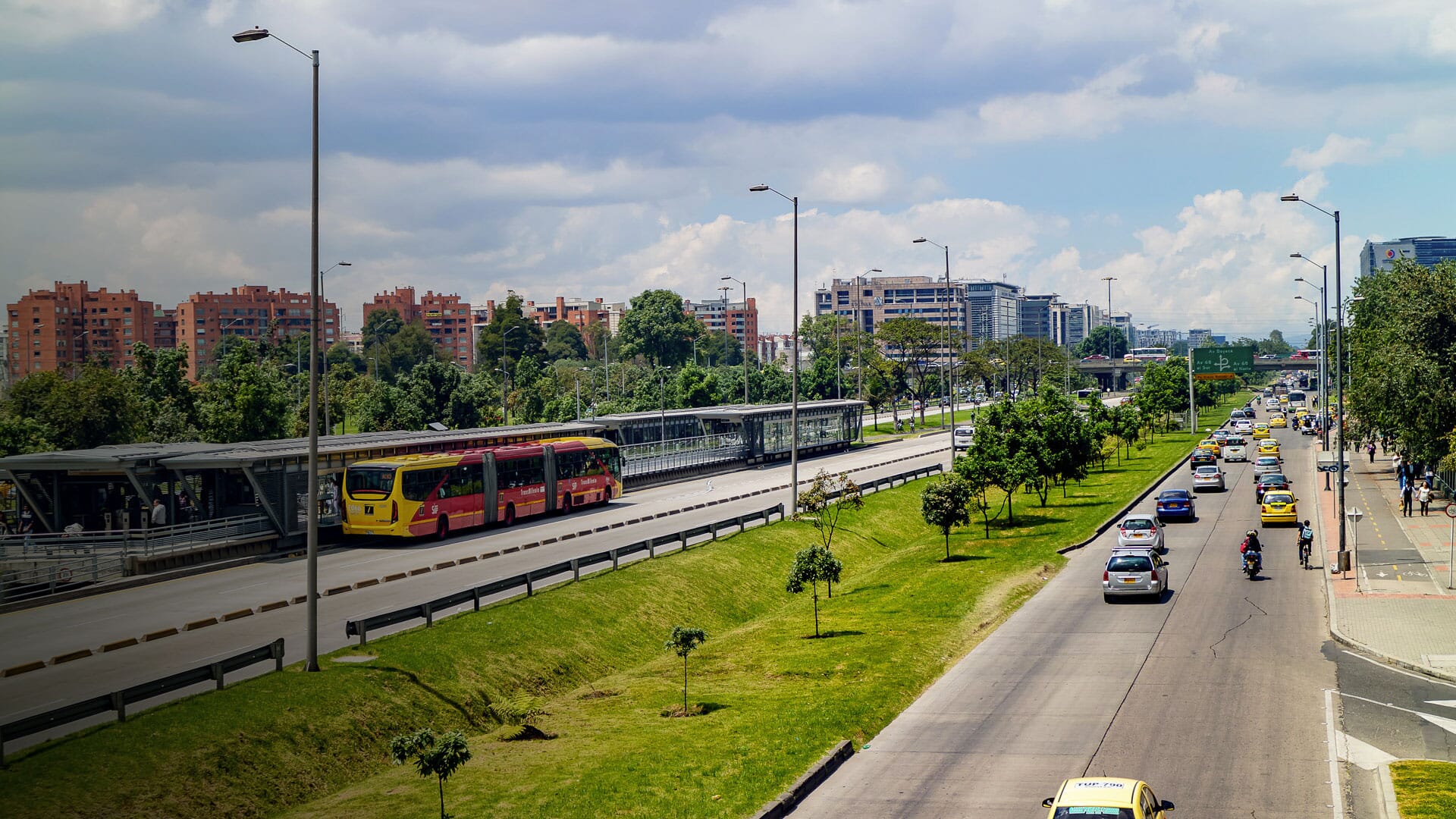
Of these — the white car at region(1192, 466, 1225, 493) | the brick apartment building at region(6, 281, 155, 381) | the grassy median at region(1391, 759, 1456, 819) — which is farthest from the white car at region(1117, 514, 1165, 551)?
the brick apartment building at region(6, 281, 155, 381)

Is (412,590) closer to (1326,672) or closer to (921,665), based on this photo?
(921,665)

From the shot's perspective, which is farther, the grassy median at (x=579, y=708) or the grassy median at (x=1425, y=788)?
the grassy median at (x=579, y=708)

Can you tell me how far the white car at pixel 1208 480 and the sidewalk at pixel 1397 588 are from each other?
5.26 metres

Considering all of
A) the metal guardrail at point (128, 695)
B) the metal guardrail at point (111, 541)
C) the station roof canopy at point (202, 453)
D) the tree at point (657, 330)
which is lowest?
the metal guardrail at point (128, 695)

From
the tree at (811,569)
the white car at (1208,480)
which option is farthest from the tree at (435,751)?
the white car at (1208,480)

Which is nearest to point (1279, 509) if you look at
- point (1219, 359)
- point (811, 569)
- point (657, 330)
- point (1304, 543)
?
point (1304, 543)

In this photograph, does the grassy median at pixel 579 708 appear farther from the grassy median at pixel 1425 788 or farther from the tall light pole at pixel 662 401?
the tall light pole at pixel 662 401

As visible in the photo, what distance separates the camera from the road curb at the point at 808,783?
649 inches

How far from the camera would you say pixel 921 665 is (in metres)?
25.4

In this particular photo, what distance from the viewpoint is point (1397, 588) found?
32.8 meters

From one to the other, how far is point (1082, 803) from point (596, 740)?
408 inches

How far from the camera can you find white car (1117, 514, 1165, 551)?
124ft

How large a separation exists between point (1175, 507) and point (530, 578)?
29316mm

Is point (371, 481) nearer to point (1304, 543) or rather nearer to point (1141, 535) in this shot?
point (1141, 535)
